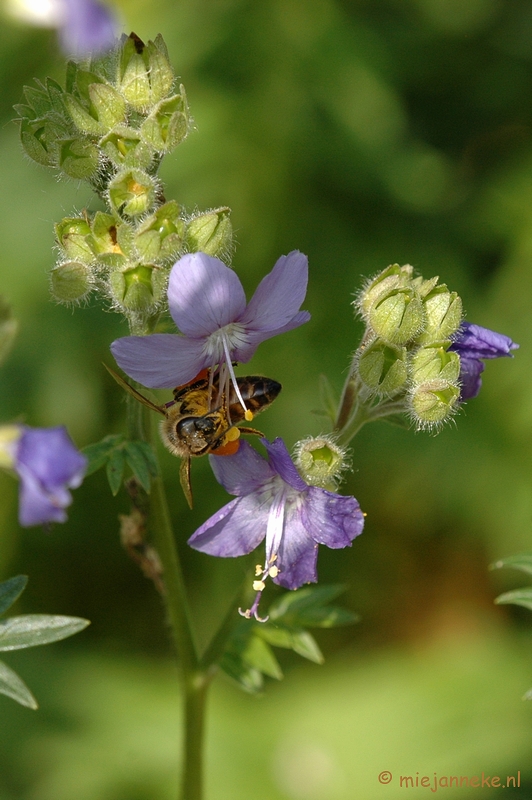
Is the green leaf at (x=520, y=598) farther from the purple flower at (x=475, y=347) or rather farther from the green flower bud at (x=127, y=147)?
the green flower bud at (x=127, y=147)

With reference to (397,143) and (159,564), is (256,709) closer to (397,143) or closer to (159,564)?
(159,564)

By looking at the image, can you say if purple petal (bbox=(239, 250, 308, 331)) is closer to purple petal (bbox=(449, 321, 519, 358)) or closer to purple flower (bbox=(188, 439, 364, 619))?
purple flower (bbox=(188, 439, 364, 619))

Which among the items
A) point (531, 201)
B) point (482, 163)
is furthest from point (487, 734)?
point (482, 163)

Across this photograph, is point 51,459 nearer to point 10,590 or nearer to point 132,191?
point 10,590

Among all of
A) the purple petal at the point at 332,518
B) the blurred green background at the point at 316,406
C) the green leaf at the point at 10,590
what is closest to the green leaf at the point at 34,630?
the green leaf at the point at 10,590

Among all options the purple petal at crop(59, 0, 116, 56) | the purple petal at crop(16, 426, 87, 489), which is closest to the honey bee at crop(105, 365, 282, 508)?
the purple petal at crop(16, 426, 87, 489)

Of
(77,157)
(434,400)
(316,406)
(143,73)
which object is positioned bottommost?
(434,400)

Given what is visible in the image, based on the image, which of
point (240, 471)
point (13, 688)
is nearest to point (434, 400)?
point (240, 471)
